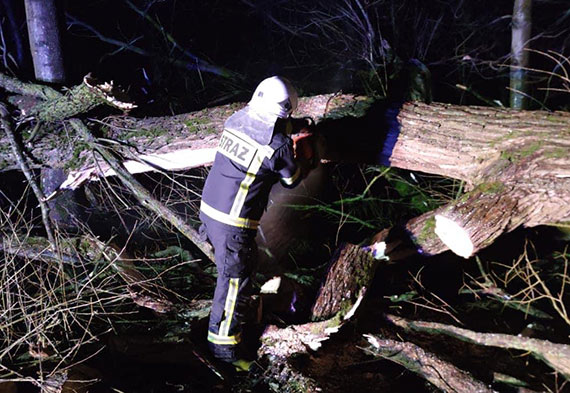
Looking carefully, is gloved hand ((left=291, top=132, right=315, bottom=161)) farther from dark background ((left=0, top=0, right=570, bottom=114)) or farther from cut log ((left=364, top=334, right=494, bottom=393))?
dark background ((left=0, top=0, right=570, bottom=114))

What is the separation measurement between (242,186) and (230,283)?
680mm

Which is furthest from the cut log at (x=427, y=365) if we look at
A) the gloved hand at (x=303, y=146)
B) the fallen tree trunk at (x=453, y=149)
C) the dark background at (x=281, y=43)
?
the dark background at (x=281, y=43)

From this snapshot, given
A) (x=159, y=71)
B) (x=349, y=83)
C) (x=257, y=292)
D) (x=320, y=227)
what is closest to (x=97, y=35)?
(x=159, y=71)

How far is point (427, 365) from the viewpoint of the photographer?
288cm

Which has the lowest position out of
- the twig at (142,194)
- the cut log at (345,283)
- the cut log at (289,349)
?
the cut log at (289,349)

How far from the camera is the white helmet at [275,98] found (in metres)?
2.76

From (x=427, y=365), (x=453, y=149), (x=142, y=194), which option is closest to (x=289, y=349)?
(x=427, y=365)

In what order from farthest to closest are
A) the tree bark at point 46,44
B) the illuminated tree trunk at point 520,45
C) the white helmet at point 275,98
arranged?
1. the illuminated tree trunk at point 520,45
2. the tree bark at point 46,44
3. the white helmet at point 275,98

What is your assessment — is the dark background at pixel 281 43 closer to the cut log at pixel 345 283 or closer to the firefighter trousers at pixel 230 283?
the cut log at pixel 345 283

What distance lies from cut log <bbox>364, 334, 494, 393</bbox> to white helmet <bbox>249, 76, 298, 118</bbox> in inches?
65.2

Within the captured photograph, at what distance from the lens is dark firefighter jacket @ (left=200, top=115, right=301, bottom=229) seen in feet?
9.11

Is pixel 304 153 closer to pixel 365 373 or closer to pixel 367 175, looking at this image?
pixel 365 373

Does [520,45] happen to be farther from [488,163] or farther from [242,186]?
[242,186]

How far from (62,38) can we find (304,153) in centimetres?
299
